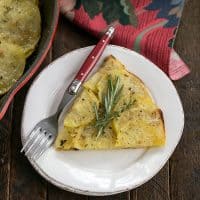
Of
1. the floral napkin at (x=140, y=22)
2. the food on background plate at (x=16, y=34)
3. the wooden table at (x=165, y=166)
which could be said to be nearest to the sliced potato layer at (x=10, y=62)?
the food on background plate at (x=16, y=34)

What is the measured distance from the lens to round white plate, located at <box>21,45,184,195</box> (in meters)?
1.62

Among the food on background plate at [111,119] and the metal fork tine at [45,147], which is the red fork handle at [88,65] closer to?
the food on background plate at [111,119]

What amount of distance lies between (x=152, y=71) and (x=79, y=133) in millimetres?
302

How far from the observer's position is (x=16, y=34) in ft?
5.49

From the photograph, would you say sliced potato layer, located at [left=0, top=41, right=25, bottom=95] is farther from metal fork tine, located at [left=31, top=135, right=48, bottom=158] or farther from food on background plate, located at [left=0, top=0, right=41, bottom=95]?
metal fork tine, located at [left=31, top=135, right=48, bottom=158]

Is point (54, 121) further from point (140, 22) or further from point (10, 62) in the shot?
point (140, 22)

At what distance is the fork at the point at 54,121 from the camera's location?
1.62 metres

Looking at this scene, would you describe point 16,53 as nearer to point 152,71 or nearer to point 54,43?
point 54,43

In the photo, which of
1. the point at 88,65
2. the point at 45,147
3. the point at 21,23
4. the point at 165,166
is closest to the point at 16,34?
the point at 21,23

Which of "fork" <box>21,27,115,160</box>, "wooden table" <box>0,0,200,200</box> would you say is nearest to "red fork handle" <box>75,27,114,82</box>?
"fork" <box>21,27,115,160</box>

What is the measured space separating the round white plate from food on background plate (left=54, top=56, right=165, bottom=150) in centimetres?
4

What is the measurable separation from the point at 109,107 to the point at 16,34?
328mm

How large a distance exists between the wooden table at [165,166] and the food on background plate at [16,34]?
0.15 metres

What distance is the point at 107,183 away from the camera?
1624mm
